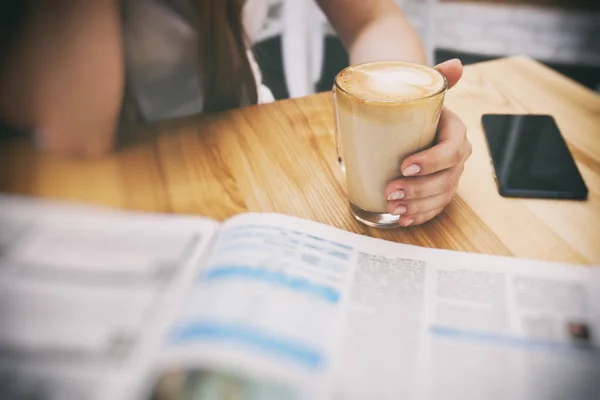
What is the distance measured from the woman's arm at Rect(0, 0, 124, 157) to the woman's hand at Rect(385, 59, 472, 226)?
1.27 feet

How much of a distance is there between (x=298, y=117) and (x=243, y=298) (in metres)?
0.36

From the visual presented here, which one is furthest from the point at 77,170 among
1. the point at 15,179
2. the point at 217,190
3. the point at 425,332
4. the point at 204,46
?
the point at 425,332

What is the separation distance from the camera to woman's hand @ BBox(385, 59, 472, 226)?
41cm

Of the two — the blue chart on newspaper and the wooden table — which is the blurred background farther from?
the blue chart on newspaper

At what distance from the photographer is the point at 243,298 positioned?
0.33 meters

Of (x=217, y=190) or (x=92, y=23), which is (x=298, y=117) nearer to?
(x=217, y=190)

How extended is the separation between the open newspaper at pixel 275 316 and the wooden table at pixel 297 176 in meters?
A: 0.04

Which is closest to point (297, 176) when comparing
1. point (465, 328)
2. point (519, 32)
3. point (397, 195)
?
point (397, 195)

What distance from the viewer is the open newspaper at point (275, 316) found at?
0.29 metres

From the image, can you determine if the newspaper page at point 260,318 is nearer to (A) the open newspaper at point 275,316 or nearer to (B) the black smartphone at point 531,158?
(A) the open newspaper at point 275,316

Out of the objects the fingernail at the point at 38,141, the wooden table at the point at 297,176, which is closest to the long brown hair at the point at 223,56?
the wooden table at the point at 297,176

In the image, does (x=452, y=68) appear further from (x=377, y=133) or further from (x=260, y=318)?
(x=260, y=318)

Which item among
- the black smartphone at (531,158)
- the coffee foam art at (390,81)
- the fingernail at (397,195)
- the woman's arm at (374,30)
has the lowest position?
the black smartphone at (531,158)

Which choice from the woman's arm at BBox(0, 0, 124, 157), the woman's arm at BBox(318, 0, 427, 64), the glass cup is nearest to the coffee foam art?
the glass cup
